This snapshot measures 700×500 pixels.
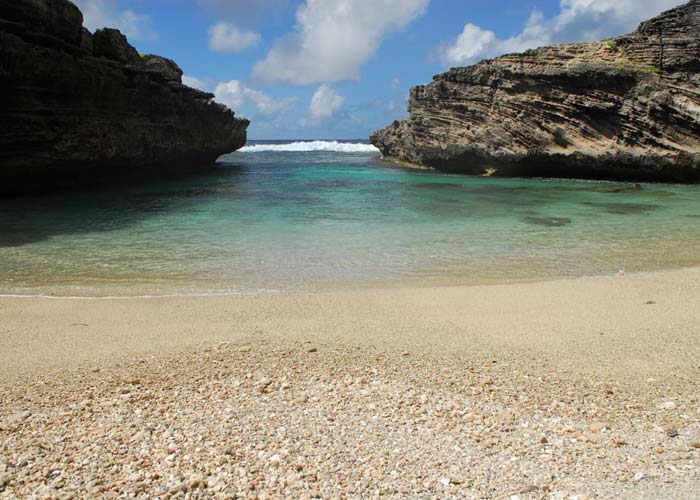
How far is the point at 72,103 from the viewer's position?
20.5m

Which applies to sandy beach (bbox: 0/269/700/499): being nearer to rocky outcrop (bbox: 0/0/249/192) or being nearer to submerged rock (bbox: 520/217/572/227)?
submerged rock (bbox: 520/217/572/227)

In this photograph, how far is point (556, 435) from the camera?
3453mm

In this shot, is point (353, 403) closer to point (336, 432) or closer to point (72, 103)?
point (336, 432)

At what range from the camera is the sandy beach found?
2.99m

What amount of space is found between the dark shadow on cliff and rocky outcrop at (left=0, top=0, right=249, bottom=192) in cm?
126

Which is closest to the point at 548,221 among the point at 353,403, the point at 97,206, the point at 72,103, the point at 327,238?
the point at 327,238

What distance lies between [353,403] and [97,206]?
55.4 feet

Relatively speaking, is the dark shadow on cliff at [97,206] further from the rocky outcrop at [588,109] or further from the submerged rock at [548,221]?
the rocky outcrop at [588,109]

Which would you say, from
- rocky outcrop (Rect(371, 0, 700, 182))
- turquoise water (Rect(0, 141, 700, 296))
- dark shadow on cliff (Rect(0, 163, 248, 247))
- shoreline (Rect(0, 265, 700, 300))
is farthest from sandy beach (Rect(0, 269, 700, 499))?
rocky outcrop (Rect(371, 0, 700, 182))

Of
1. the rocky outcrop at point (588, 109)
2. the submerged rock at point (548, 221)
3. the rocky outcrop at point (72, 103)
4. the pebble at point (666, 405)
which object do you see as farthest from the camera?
the rocky outcrop at point (588, 109)

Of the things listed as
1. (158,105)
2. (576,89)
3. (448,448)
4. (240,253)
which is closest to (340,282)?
(240,253)

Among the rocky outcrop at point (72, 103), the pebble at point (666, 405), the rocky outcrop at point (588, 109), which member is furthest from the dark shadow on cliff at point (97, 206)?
the rocky outcrop at point (588, 109)

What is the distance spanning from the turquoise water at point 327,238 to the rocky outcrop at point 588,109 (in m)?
4.11

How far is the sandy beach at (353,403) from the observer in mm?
2990
